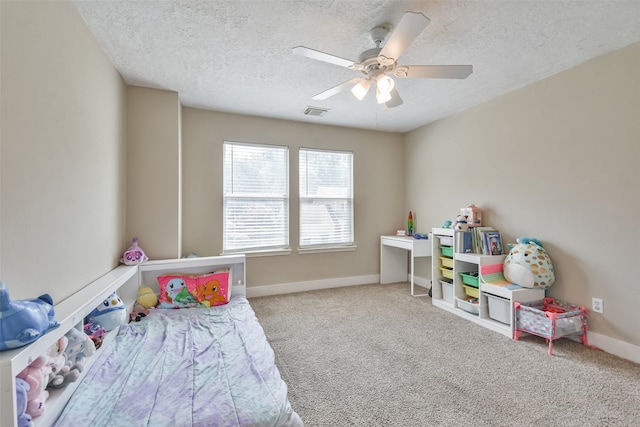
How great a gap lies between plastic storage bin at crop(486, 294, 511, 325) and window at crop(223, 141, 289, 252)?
2.52 metres

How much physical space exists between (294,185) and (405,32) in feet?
8.72

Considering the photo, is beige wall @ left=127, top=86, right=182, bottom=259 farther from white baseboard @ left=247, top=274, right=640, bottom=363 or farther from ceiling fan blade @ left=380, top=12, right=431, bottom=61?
ceiling fan blade @ left=380, top=12, right=431, bottom=61

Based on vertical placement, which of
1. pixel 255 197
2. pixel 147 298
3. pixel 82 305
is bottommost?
pixel 147 298

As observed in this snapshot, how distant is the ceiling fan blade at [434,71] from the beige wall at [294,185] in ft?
7.36

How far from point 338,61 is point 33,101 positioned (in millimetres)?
1639

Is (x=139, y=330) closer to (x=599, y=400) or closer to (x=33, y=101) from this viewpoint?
(x=33, y=101)

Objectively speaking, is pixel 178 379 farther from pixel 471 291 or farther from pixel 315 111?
pixel 315 111

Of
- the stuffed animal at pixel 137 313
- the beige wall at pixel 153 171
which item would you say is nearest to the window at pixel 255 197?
the beige wall at pixel 153 171

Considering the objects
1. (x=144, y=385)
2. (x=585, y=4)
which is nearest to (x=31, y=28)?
(x=144, y=385)

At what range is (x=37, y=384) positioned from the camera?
116 cm

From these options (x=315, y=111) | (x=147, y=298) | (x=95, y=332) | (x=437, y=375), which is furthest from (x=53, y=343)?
(x=315, y=111)

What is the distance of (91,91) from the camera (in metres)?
2.00

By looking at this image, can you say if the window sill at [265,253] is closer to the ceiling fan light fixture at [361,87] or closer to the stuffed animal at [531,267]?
the ceiling fan light fixture at [361,87]

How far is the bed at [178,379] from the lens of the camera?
3.87 ft
